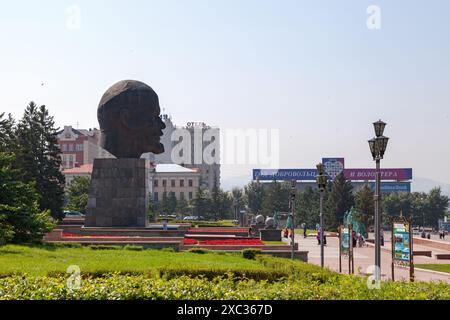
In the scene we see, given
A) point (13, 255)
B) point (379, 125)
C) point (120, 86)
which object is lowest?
point (13, 255)

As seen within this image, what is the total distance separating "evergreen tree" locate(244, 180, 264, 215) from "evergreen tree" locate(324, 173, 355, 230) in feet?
105

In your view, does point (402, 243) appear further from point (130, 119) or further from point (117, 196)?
point (130, 119)

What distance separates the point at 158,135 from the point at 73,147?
66048 mm

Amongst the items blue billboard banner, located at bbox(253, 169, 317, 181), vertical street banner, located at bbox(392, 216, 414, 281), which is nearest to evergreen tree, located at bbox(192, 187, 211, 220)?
blue billboard banner, located at bbox(253, 169, 317, 181)

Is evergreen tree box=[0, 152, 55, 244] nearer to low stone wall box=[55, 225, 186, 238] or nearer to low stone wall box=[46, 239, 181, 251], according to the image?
low stone wall box=[46, 239, 181, 251]

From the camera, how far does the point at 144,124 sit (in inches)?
1182

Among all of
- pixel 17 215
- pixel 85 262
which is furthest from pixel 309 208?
pixel 85 262

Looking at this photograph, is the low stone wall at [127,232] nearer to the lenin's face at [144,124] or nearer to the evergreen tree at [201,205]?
the lenin's face at [144,124]

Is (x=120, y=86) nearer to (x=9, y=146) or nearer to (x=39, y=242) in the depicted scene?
(x=39, y=242)

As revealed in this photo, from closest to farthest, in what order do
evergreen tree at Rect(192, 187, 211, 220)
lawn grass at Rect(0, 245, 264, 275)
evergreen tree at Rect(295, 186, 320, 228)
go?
lawn grass at Rect(0, 245, 264, 275) < evergreen tree at Rect(295, 186, 320, 228) < evergreen tree at Rect(192, 187, 211, 220)

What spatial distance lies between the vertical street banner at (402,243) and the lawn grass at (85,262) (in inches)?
150

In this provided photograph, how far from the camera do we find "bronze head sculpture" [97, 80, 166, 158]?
29828 millimetres
